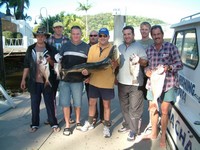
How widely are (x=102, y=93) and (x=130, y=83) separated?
1.83ft

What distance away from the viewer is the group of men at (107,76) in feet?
13.8

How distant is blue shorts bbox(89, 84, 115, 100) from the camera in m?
4.75

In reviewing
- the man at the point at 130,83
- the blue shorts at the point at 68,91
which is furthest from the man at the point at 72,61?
the man at the point at 130,83

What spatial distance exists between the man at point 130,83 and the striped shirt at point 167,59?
5.2 inches

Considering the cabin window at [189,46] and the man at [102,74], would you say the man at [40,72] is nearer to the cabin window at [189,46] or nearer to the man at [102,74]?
the man at [102,74]

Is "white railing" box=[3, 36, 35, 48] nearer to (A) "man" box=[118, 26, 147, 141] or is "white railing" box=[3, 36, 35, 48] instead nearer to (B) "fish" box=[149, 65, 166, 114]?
(A) "man" box=[118, 26, 147, 141]

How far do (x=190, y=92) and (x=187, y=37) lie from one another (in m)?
1.10

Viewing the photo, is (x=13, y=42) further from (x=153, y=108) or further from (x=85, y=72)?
(x=153, y=108)

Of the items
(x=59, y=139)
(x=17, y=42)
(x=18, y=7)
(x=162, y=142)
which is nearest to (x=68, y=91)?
(x=59, y=139)

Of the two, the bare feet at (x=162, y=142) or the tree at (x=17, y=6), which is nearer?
the bare feet at (x=162, y=142)

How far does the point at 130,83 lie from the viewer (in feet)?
15.0

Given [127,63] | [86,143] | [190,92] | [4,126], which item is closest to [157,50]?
[127,63]

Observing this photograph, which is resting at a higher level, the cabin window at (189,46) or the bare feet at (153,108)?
the cabin window at (189,46)

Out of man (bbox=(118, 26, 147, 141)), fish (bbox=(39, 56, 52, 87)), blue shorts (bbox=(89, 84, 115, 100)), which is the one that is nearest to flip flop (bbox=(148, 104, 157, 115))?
man (bbox=(118, 26, 147, 141))
